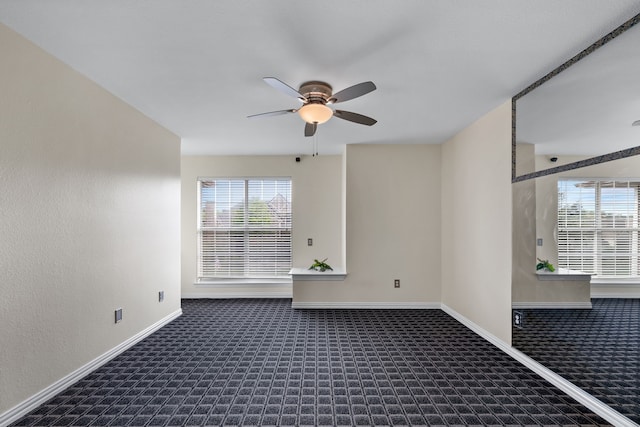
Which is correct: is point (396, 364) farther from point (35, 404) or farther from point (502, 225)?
point (35, 404)

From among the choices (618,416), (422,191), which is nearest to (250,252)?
(422,191)

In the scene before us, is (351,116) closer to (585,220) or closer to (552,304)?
(585,220)

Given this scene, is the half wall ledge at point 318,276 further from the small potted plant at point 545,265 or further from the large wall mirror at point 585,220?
the small potted plant at point 545,265

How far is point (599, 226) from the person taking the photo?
2166 millimetres

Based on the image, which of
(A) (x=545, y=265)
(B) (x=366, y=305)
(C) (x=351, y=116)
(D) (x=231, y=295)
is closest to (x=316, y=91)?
(C) (x=351, y=116)

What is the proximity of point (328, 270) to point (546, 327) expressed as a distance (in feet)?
9.71

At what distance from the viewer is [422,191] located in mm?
4785

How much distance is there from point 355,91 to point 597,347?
2.44 m

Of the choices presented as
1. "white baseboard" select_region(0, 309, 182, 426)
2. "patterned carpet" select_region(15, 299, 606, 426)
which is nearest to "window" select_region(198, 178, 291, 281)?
"patterned carpet" select_region(15, 299, 606, 426)

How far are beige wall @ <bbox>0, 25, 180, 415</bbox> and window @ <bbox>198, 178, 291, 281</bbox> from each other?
Result: 1.91 m

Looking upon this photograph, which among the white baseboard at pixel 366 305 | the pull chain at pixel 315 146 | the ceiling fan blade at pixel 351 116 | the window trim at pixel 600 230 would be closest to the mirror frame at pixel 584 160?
the window trim at pixel 600 230

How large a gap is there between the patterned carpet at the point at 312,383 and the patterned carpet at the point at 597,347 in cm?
19

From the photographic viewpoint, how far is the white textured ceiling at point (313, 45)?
178 cm

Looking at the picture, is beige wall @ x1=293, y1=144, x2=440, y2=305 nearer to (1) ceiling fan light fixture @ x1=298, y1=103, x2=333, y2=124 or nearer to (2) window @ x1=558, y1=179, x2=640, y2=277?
(1) ceiling fan light fixture @ x1=298, y1=103, x2=333, y2=124
